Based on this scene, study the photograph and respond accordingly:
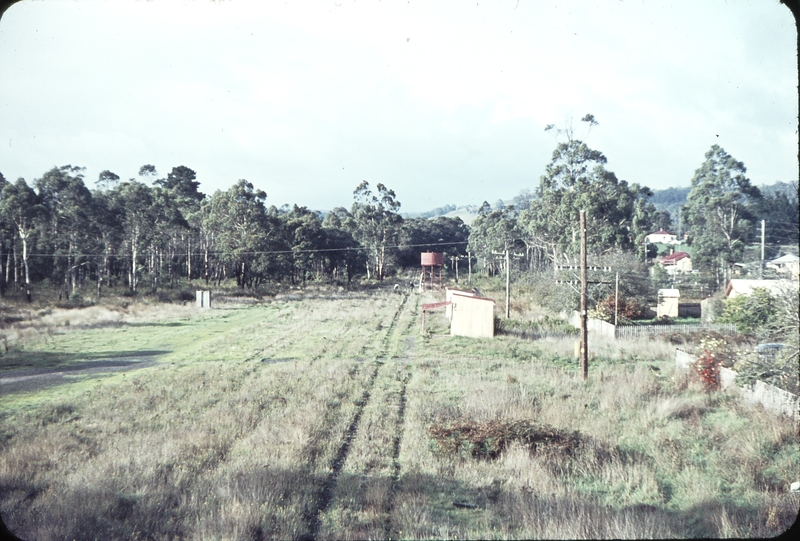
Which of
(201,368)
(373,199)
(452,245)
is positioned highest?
(373,199)

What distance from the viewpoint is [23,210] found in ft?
101

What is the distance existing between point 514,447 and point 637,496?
6.31 ft

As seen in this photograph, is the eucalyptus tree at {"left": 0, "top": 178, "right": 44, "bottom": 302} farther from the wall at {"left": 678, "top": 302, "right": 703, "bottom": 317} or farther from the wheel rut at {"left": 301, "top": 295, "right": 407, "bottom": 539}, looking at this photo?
the wall at {"left": 678, "top": 302, "right": 703, "bottom": 317}

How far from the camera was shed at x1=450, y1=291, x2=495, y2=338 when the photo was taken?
22.0m

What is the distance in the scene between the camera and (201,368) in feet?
48.3

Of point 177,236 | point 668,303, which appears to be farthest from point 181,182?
point 668,303

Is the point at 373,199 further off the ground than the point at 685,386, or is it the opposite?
the point at 373,199

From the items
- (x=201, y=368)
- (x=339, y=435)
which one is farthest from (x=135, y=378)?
(x=339, y=435)

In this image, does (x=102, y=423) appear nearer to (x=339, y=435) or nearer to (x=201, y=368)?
(x=339, y=435)

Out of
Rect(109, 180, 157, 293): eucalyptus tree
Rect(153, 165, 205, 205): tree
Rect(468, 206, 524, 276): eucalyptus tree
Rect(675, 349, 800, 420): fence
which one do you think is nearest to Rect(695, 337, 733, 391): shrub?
Rect(675, 349, 800, 420): fence

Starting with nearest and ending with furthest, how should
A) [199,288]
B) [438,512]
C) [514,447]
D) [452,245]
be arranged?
[438,512] < [514,447] < [199,288] < [452,245]

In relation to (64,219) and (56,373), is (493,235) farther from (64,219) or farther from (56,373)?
(56,373)

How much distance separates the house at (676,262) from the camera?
37.7 m

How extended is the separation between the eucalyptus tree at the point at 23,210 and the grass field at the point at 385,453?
19497 millimetres
